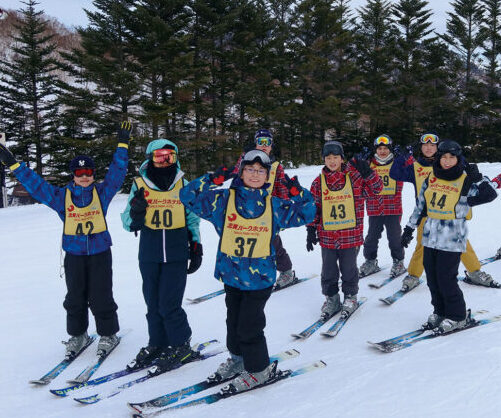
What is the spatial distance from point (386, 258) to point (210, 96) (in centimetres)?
2019

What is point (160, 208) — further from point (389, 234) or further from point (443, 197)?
point (389, 234)

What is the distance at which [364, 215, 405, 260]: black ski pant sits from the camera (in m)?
5.82

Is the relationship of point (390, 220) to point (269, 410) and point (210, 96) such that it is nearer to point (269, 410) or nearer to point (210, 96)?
point (269, 410)

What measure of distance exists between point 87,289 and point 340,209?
8.39 feet

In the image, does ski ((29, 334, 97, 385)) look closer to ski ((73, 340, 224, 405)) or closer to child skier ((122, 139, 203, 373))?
ski ((73, 340, 224, 405))

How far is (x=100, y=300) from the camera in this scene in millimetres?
3773

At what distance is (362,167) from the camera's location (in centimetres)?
427

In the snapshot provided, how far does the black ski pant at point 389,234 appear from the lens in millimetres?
5824

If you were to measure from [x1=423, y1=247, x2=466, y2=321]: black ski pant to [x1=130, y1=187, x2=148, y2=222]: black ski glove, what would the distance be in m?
2.63


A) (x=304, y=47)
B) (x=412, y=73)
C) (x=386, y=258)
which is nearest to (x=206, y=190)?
(x=386, y=258)

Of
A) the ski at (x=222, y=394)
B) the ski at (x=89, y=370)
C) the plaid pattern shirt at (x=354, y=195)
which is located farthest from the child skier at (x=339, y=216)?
the ski at (x=89, y=370)

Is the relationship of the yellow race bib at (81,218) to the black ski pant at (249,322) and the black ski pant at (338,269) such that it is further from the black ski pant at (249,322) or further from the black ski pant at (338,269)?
the black ski pant at (338,269)

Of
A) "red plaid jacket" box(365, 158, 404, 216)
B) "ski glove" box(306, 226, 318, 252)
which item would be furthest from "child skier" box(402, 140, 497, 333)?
"red plaid jacket" box(365, 158, 404, 216)

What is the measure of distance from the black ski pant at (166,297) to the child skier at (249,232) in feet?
1.68
